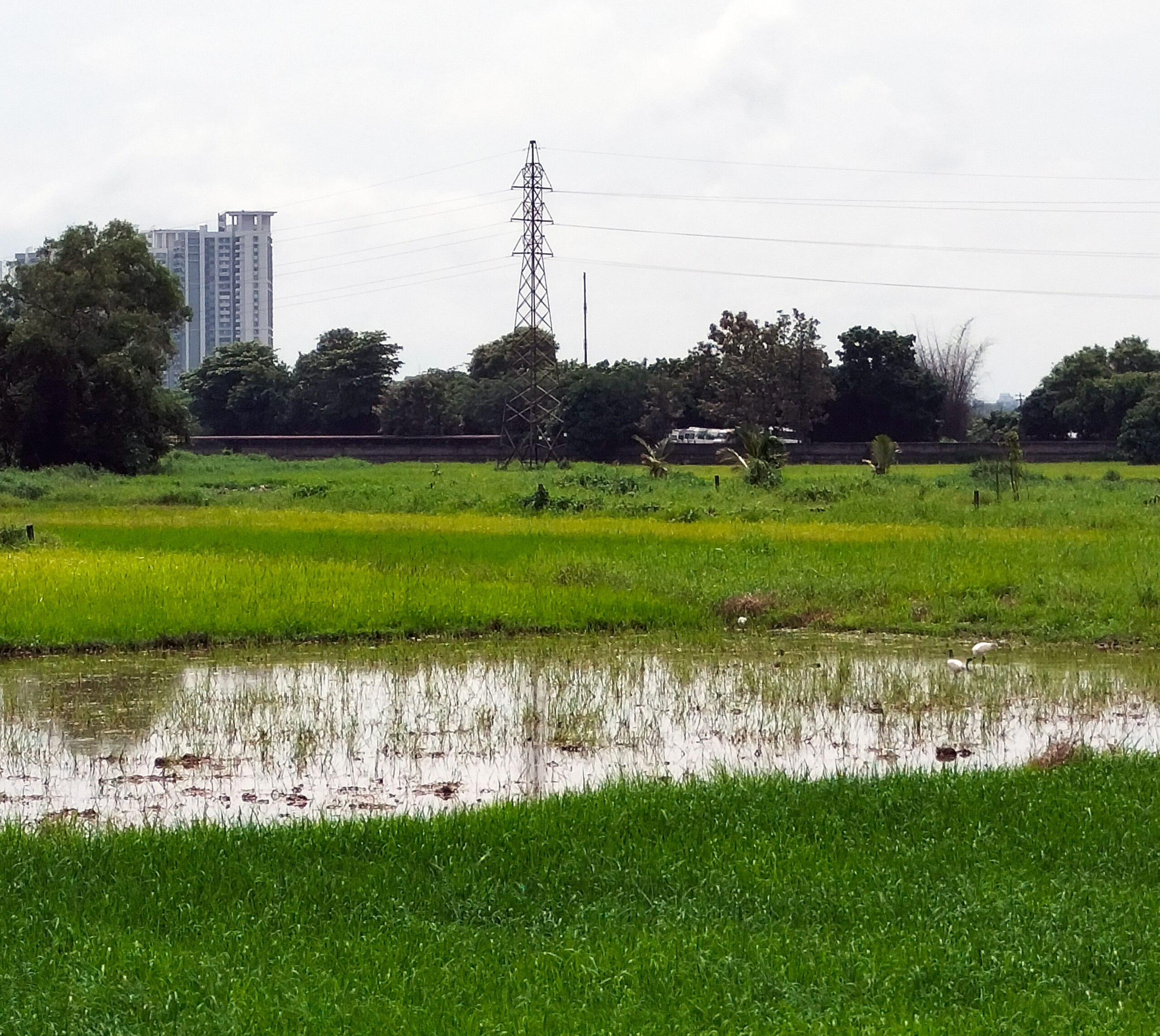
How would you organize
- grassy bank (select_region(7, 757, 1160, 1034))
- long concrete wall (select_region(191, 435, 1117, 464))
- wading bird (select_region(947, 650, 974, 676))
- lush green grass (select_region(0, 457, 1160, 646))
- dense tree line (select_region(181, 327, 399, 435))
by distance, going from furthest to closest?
1. dense tree line (select_region(181, 327, 399, 435))
2. long concrete wall (select_region(191, 435, 1117, 464))
3. lush green grass (select_region(0, 457, 1160, 646))
4. wading bird (select_region(947, 650, 974, 676))
5. grassy bank (select_region(7, 757, 1160, 1034))

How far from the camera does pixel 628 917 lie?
541cm

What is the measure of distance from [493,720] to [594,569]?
7.26 metres

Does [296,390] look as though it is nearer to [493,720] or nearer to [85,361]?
[85,361]

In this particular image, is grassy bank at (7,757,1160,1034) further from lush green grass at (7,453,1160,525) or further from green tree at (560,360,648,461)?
green tree at (560,360,648,461)

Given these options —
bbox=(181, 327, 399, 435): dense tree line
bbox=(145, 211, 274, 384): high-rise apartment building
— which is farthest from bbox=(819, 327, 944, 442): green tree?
bbox=(145, 211, 274, 384): high-rise apartment building

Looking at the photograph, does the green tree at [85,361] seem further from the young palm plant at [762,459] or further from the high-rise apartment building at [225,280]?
the high-rise apartment building at [225,280]

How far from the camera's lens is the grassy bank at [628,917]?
4441 mm

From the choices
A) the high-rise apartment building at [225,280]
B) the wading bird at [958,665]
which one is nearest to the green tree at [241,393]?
the wading bird at [958,665]

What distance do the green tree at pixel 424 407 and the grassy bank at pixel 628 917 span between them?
53.6m

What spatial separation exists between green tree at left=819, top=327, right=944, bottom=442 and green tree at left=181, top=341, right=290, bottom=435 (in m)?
26.3

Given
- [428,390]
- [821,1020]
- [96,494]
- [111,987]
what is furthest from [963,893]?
[428,390]

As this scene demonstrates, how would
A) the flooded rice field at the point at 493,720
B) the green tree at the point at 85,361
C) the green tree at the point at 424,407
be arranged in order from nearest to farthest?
the flooded rice field at the point at 493,720 → the green tree at the point at 85,361 → the green tree at the point at 424,407

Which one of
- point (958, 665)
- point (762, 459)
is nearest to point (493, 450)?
point (762, 459)

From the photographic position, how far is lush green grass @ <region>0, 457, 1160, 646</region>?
46.3 feet
